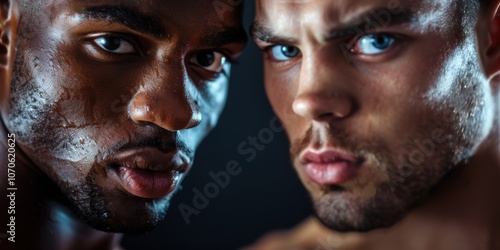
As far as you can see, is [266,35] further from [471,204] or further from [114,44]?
[471,204]

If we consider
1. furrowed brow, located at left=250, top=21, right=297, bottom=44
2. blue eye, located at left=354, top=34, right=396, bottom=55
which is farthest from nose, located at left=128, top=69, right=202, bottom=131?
blue eye, located at left=354, top=34, right=396, bottom=55

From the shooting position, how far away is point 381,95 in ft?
3.10

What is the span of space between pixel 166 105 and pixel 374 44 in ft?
1.01

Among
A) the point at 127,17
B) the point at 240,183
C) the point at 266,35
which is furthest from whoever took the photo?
the point at 240,183

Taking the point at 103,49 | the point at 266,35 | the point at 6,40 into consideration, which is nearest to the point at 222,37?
the point at 266,35

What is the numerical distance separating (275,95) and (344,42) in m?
0.17

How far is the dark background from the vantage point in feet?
4.09

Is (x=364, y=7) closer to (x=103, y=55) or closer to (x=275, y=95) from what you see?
(x=275, y=95)

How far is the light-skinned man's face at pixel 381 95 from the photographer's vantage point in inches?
36.4

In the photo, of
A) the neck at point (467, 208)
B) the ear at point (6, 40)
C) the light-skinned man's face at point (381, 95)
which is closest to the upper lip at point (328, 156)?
the light-skinned man's face at point (381, 95)

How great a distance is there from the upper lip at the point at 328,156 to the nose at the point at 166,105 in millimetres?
181

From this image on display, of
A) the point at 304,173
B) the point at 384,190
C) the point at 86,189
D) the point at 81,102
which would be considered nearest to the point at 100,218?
the point at 86,189

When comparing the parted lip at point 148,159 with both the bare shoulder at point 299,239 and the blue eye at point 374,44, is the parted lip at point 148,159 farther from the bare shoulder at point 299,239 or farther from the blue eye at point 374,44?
the bare shoulder at point 299,239

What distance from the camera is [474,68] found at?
3.15 feet
